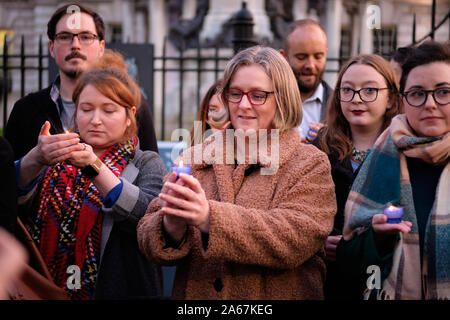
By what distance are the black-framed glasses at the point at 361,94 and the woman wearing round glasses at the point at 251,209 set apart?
0.69 metres

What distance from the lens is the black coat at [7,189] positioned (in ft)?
7.46

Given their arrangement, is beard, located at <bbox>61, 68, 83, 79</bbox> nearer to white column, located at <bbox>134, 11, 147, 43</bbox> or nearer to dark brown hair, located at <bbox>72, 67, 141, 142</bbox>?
dark brown hair, located at <bbox>72, 67, 141, 142</bbox>

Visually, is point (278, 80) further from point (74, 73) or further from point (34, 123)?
point (34, 123)

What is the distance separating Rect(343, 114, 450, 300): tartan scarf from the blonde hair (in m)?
0.45

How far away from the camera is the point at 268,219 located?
2480mm

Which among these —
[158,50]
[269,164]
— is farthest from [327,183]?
[158,50]

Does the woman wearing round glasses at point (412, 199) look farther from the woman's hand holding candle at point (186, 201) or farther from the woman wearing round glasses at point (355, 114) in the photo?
the woman's hand holding candle at point (186, 201)

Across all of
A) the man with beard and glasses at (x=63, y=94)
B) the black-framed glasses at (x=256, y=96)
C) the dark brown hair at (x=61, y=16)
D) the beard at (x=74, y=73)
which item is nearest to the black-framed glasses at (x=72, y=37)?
the man with beard and glasses at (x=63, y=94)

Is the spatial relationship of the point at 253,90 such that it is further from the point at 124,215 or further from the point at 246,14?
the point at 246,14

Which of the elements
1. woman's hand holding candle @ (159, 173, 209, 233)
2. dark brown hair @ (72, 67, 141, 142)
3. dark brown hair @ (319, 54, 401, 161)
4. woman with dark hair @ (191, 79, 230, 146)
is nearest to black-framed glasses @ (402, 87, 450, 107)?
dark brown hair @ (319, 54, 401, 161)

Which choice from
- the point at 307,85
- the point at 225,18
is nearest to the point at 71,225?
the point at 307,85

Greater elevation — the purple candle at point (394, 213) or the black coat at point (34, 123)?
the black coat at point (34, 123)

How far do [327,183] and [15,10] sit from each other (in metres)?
30.0
